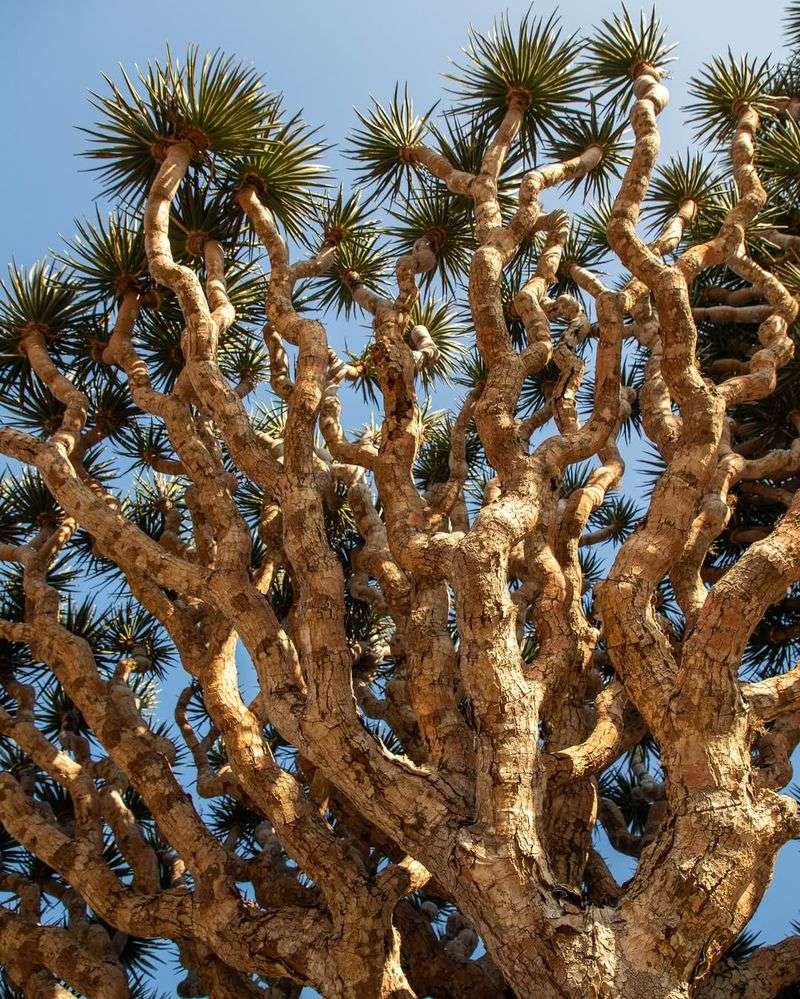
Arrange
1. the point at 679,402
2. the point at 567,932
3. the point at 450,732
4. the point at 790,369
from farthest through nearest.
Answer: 1. the point at 790,369
2. the point at 679,402
3. the point at 450,732
4. the point at 567,932

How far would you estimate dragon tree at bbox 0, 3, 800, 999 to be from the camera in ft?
12.8

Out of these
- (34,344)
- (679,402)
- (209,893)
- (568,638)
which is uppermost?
(34,344)

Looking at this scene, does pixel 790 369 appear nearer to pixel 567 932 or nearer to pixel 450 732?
pixel 450 732

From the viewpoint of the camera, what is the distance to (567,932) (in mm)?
3477

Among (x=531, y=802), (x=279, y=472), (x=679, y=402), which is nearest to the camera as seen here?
(x=531, y=802)

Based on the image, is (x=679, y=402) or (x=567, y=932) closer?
(x=567, y=932)

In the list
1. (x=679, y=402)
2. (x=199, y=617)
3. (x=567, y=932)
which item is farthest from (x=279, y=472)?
(x=567, y=932)

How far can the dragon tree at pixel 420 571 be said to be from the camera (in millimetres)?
3908

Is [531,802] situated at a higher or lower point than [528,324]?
lower

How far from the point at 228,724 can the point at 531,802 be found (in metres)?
1.70

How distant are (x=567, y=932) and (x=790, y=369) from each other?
5.33 metres

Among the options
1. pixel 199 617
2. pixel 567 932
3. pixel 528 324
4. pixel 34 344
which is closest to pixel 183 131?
pixel 34 344

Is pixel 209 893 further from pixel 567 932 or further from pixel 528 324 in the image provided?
pixel 528 324

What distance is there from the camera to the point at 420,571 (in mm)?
4816
